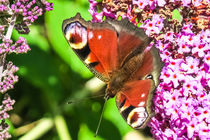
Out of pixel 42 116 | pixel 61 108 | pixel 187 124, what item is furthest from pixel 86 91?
pixel 187 124

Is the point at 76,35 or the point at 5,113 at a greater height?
the point at 76,35

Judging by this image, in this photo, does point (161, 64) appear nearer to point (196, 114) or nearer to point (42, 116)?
point (196, 114)

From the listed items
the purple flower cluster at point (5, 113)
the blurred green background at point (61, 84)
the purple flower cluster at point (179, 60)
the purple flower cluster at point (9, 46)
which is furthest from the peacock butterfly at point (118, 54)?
the blurred green background at point (61, 84)

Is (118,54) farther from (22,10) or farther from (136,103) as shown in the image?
(22,10)

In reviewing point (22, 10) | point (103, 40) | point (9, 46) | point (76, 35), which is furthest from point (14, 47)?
point (103, 40)

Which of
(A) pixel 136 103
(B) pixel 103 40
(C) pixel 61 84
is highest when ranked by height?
(B) pixel 103 40

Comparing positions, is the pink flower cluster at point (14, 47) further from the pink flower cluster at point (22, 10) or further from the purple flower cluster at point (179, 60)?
the purple flower cluster at point (179, 60)

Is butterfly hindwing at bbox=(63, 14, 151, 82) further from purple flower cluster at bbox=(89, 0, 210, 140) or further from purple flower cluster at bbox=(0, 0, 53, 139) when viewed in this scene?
purple flower cluster at bbox=(0, 0, 53, 139)

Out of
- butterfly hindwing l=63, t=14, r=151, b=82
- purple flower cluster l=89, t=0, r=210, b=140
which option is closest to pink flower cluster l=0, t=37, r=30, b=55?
butterfly hindwing l=63, t=14, r=151, b=82
